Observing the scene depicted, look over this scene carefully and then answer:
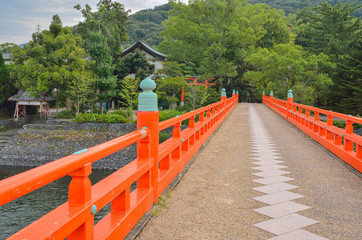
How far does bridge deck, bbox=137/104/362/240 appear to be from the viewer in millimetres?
3271

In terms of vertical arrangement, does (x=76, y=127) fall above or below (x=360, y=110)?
below

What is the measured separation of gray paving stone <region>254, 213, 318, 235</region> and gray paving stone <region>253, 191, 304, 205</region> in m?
0.53

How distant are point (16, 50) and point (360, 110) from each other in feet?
105

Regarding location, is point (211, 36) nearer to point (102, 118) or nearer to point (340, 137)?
point (102, 118)

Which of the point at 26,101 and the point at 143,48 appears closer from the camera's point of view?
the point at 26,101

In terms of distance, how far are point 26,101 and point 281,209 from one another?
116 ft

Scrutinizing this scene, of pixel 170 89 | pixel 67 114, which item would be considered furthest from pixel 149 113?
pixel 170 89

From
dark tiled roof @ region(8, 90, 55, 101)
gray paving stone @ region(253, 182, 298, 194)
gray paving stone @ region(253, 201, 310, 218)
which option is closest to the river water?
gray paving stone @ region(253, 182, 298, 194)

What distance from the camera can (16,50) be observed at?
30.8 metres

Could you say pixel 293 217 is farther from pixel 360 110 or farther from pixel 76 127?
pixel 76 127

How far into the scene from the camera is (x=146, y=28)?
8475 cm

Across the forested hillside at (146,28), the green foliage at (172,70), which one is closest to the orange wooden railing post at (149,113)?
the green foliage at (172,70)

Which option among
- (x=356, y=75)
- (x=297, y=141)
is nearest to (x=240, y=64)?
(x=356, y=75)

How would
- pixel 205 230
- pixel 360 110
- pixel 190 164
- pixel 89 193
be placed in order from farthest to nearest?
pixel 360 110
pixel 190 164
pixel 205 230
pixel 89 193
